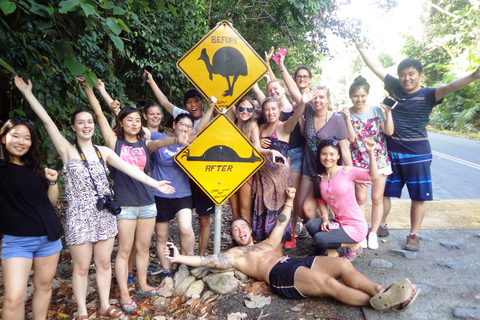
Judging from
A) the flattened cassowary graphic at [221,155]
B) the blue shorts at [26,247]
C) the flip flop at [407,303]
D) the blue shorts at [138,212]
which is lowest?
the flip flop at [407,303]

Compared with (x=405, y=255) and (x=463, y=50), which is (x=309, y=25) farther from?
(x=463, y=50)

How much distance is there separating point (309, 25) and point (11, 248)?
7.96 metres

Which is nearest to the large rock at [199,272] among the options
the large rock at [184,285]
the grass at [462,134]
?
the large rock at [184,285]

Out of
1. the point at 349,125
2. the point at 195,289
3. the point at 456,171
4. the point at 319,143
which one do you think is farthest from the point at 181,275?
the point at 456,171

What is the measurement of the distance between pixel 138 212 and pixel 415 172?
3.48 meters

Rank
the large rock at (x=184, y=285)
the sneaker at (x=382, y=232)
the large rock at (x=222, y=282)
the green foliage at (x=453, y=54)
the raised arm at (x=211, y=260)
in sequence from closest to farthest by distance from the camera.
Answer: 1. the raised arm at (x=211, y=260)
2. the large rock at (x=222, y=282)
3. the large rock at (x=184, y=285)
4. the sneaker at (x=382, y=232)
5. the green foliage at (x=453, y=54)

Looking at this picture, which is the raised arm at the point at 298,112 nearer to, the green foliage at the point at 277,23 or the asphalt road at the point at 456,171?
the green foliage at the point at 277,23

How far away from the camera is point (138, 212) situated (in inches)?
132

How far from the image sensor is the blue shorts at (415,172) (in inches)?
171

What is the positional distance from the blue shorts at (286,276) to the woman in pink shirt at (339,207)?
54 centimetres

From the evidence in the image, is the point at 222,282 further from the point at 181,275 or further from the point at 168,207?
the point at 168,207

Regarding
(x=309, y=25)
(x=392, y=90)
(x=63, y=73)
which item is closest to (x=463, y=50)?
(x=309, y=25)

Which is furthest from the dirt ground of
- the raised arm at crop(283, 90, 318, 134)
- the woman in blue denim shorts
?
the raised arm at crop(283, 90, 318, 134)

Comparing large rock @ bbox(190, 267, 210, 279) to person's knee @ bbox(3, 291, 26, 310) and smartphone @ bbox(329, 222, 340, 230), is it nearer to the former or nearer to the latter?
smartphone @ bbox(329, 222, 340, 230)
